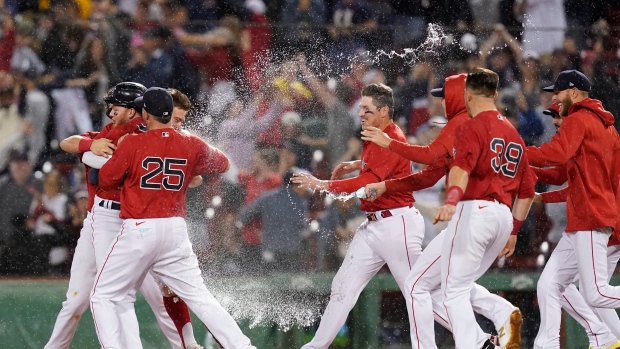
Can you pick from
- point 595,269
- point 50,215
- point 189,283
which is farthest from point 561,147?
point 50,215

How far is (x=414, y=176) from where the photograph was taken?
6.59 meters

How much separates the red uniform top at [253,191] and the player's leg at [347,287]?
7.03ft

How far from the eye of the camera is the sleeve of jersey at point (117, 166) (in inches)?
244

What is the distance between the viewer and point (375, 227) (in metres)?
6.91

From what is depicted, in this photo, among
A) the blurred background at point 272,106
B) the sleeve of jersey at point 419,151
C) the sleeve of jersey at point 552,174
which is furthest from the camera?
the blurred background at point 272,106

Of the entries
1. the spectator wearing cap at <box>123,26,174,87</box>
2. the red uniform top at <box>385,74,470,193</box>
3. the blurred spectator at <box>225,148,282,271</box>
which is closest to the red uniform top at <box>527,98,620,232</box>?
the red uniform top at <box>385,74,470,193</box>

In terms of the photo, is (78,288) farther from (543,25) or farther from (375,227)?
(543,25)

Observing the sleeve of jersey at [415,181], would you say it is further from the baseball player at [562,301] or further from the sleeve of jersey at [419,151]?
the baseball player at [562,301]

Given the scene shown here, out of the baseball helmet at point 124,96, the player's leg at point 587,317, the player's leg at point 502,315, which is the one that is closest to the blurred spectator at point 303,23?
the baseball helmet at point 124,96

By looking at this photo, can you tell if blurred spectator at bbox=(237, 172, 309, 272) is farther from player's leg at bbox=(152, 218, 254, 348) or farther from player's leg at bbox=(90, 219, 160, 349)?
player's leg at bbox=(90, 219, 160, 349)

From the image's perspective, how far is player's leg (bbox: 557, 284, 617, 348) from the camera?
7.11m

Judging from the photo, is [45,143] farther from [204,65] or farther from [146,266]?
[146,266]

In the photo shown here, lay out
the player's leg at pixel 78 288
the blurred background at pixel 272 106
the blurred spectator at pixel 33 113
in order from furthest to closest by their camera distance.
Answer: the blurred spectator at pixel 33 113 < the blurred background at pixel 272 106 < the player's leg at pixel 78 288

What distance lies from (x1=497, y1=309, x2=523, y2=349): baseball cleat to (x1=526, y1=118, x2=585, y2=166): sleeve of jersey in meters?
1.11
